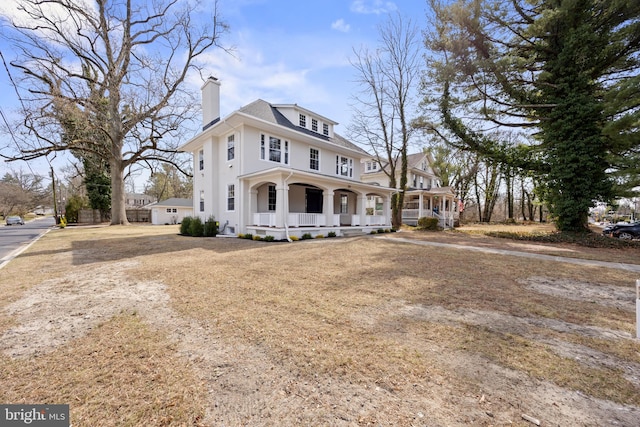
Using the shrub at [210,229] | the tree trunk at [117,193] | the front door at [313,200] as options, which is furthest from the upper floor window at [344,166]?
the tree trunk at [117,193]

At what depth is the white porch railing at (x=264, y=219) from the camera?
41.4 ft

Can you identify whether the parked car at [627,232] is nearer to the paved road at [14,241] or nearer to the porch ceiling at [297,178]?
the porch ceiling at [297,178]

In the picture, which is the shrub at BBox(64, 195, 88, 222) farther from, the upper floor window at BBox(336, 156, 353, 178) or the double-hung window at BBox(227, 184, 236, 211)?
the upper floor window at BBox(336, 156, 353, 178)

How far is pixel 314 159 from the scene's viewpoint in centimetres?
1648

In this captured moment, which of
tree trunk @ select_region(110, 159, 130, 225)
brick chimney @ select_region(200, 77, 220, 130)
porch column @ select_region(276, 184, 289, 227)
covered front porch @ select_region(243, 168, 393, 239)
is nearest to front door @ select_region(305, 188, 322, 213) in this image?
covered front porch @ select_region(243, 168, 393, 239)

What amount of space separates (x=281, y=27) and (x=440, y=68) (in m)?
9.46

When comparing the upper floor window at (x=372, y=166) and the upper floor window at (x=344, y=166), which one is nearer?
the upper floor window at (x=344, y=166)

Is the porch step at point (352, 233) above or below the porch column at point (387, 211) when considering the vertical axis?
below

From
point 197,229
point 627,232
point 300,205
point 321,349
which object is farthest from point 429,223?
point 321,349

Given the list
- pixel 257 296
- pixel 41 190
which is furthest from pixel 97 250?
pixel 41 190

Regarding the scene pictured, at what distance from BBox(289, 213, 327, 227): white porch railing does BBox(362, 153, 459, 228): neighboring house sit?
336 inches

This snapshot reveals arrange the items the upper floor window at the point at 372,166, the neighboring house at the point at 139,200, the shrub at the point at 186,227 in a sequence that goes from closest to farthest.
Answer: the shrub at the point at 186,227 < the upper floor window at the point at 372,166 < the neighboring house at the point at 139,200

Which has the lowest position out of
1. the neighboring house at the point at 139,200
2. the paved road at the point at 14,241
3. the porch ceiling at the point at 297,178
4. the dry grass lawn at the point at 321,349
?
the dry grass lawn at the point at 321,349

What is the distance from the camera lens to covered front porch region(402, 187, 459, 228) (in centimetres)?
2400
